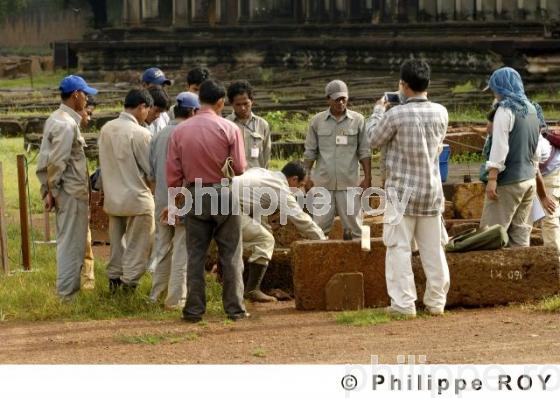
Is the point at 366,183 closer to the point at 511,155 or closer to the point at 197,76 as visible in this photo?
the point at 197,76

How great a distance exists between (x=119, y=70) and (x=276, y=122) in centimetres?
1907

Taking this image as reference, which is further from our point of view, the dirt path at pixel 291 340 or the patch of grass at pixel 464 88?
the patch of grass at pixel 464 88

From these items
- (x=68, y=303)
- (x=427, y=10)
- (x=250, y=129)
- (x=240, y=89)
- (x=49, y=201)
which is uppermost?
(x=427, y=10)

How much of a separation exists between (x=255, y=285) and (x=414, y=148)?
6.56ft

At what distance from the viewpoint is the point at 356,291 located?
1123cm

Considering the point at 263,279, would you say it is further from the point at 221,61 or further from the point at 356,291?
the point at 221,61

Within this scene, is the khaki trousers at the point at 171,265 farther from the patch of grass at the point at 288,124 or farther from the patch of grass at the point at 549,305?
the patch of grass at the point at 288,124

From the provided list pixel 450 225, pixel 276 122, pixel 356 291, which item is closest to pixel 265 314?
pixel 356 291

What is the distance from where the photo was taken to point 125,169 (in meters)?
11.8

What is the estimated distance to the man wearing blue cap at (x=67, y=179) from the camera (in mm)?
11617

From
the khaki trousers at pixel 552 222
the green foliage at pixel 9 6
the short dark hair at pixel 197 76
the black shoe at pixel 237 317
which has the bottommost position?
the black shoe at pixel 237 317

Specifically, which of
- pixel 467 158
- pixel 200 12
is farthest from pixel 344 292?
pixel 200 12

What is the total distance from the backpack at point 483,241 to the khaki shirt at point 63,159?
2.83 m

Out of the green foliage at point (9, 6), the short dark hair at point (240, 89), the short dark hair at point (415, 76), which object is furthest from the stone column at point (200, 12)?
the short dark hair at point (415, 76)
